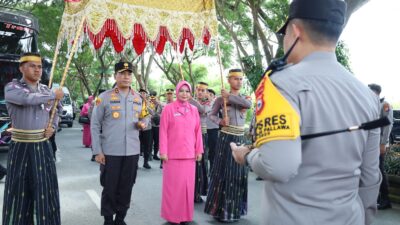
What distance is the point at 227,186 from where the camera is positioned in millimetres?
5258

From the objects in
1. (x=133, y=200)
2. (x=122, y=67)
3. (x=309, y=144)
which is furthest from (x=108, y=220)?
(x=309, y=144)

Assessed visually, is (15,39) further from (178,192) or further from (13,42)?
(178,192)

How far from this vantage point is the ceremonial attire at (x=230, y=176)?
205 inches

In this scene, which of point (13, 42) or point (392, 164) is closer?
point (392, 164)

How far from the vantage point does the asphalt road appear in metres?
5.24

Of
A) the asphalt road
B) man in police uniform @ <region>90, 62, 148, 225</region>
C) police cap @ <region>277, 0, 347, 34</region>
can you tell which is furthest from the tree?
police cap @ <region>277, 0, 347, 34</region>

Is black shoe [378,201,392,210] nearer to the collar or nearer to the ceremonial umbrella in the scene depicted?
the ceremonial umbrella

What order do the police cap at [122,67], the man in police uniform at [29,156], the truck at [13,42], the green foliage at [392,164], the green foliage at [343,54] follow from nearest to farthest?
the man in police uniform at [29,156] → the police cap at [122,67] → the green foliage at [392,164] → the green foliage at [343,54] → the truck at [13,42]

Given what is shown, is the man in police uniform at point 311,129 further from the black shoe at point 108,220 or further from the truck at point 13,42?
the truck at point 13,42

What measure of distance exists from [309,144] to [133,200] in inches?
198

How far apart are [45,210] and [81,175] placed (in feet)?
14.6

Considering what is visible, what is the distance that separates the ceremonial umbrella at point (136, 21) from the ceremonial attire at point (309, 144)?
319 centimetres

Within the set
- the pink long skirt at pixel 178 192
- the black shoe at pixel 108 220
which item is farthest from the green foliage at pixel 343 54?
the black shoe at pixel 108 220

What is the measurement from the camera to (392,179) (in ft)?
20.4
